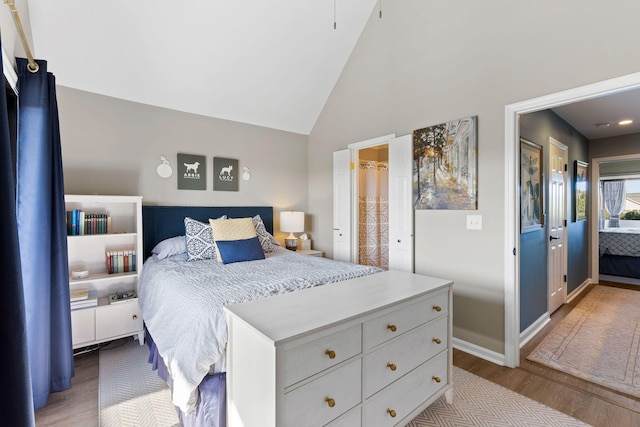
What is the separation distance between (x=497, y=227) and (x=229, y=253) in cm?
231

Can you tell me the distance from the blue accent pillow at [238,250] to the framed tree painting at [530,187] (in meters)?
2.47

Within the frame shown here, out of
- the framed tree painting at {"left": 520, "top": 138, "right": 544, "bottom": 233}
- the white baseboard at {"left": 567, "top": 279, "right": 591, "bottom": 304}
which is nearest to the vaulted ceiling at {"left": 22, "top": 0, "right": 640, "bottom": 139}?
the framed tree painting at {"left": 520, "top": 138, "right": 544, "bottom": 233}

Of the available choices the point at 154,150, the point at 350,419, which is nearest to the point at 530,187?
the point at 350,419

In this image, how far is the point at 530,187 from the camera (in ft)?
10.1

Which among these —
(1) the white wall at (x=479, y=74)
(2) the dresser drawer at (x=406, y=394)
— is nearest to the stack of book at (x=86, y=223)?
(2) the dresser drawer at (x=406, y=394)

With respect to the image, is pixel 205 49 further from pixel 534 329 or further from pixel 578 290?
pixel 578 290

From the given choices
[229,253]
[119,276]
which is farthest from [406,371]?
[119,276]

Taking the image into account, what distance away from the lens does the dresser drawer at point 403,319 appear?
59.0 inches

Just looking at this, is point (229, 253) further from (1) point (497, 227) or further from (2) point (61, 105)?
(1) point (497, 227)

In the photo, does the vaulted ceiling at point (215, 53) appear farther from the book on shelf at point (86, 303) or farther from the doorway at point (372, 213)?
the book on shelf at point (86, 303)

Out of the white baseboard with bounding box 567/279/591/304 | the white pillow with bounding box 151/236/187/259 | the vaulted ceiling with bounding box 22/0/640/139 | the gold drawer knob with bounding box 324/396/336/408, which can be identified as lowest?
the white baseboard with bounding box 567/279/591/304

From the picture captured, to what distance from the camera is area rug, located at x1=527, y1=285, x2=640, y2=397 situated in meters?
2.32

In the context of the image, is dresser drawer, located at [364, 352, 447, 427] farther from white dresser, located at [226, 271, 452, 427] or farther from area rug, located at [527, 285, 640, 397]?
area rug, located at [527, 285, 640, 397]

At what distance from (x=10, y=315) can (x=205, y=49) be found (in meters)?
3.11
